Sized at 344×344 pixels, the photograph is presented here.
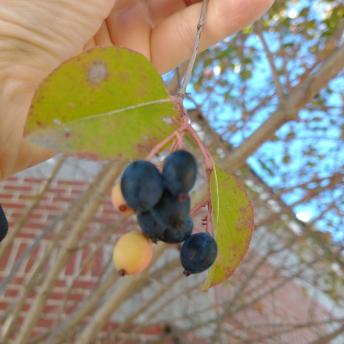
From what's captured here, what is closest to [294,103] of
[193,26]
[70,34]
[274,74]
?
[274,74]

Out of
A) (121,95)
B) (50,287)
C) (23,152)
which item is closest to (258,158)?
(50,287)

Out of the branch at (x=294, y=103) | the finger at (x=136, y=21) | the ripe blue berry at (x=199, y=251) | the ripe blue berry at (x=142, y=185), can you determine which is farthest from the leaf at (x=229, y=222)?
the branch at (x=294, y=103)

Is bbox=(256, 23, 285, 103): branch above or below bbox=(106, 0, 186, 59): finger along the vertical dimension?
below

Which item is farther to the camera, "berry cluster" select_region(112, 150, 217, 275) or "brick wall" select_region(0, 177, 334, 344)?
"brick wall" select_region(0, 177, 334, 344)

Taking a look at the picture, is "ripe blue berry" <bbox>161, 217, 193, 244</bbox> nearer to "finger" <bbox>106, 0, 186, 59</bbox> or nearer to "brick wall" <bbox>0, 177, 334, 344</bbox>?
"finger" <bbox>106, 0, 186, 59</bbox>

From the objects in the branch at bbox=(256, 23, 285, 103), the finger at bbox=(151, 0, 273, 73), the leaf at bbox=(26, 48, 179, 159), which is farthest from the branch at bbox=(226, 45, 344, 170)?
the leaf at bbox=(26, 48, 179, 159)

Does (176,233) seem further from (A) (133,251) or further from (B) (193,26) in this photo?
(B) (193,26)

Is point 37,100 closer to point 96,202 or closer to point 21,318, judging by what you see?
point 96,202
